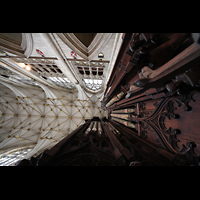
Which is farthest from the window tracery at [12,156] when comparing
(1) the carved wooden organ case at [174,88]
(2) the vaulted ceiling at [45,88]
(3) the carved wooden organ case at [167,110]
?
(1) the carved wooden organ case at [174,88]

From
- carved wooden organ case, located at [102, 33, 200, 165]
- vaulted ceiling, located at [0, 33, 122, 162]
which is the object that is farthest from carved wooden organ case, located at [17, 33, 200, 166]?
vaulted ceiling, located at [0, 33, 122, 162]

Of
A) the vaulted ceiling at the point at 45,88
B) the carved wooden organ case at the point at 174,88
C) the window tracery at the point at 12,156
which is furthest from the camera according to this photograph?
the window tracery at the point at 12,156

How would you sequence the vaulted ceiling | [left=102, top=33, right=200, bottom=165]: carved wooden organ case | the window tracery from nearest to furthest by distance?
1. [left=102, top=33, right=200, bottom=165]: carved wooden organ case
2. the vaulted ceiling
3. the window tracery

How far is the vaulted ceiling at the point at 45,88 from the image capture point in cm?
528

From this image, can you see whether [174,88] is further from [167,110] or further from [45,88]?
[45,88]

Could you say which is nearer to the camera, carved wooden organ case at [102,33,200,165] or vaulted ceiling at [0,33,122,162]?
carved wooden organ case at [102,33,200,165]

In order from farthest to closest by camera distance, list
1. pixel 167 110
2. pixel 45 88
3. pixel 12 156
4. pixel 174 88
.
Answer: pixel 45 88, pixel 12 156, pixel 167 110, pixel 174 88

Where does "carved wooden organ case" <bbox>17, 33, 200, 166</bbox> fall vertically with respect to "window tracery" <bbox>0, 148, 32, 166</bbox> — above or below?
above

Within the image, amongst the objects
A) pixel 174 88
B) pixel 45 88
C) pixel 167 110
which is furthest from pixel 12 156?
pixel 174 88

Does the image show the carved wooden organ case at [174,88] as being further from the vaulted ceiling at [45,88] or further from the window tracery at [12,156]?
the window tracery at [12,156]

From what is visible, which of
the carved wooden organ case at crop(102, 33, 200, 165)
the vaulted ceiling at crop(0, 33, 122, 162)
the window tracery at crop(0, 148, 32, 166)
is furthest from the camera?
the window tracery at crop(0, 148, 32, 166)

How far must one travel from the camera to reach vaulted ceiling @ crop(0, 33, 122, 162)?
17.3 feet

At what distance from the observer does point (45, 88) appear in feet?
33.6

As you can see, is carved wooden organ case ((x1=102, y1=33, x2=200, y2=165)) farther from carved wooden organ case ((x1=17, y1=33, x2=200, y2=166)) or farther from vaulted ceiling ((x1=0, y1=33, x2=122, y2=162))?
vaulted ceiling ((x1=0, y1=33, x2=122, y2=162))
